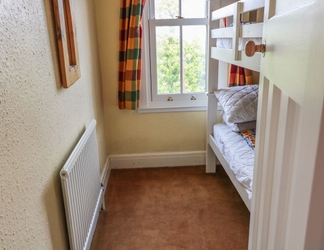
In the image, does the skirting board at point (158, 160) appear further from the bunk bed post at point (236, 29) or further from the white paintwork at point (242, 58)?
the bunk bed post at point (236, 29)

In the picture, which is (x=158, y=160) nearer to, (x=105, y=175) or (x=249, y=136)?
(x=105, y=175)

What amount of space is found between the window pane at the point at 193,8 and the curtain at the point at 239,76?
54cm

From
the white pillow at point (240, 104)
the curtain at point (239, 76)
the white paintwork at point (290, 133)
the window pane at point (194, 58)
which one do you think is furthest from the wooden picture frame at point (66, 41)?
the curtain at point (239, 76)

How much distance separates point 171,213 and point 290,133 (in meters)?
1.57

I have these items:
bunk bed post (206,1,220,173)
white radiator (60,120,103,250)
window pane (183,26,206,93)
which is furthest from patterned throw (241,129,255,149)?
white radiator (60,120,103,250)

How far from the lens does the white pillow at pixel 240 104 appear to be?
2162 millimetres

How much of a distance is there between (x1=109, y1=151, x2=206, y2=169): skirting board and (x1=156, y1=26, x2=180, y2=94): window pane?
62 cm

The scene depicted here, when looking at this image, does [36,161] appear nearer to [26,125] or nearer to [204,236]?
[26,125]

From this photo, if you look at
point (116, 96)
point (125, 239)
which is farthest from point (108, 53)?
point (125, 239)

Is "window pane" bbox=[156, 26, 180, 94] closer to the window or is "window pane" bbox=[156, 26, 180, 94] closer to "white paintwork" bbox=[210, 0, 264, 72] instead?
the window

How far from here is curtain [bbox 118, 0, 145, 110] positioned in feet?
7.84

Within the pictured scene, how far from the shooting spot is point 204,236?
1.88 metres

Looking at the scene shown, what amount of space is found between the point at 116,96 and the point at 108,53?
15.2 inches

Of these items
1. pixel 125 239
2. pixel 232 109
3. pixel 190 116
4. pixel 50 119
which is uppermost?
pixel 50 119
